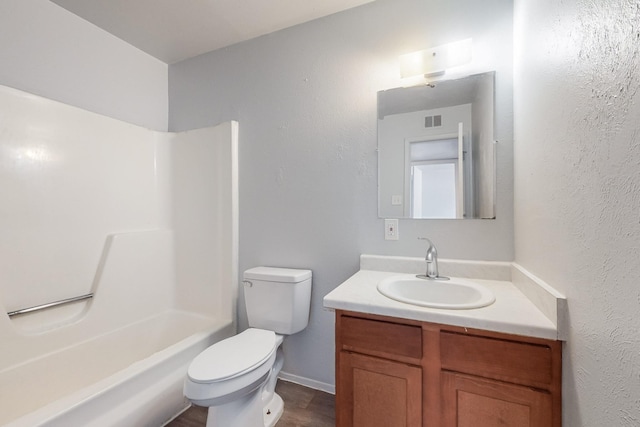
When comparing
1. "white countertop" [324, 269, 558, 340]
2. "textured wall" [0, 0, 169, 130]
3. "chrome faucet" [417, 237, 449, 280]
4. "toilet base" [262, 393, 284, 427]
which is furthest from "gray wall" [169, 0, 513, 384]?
"textured wall" [0, 0, 169, 130]

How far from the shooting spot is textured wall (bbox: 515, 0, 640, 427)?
0.55m

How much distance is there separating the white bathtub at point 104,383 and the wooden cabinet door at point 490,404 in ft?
4.43

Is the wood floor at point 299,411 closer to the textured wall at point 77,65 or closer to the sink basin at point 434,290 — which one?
the sink basin at point 434,290

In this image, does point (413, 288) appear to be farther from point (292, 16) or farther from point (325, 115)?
point (292, 16)

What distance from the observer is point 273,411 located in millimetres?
1547

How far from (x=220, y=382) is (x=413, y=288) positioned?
3.22ft

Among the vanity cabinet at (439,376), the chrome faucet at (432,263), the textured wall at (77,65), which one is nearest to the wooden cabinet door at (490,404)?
the vanity cabinet at (439,376)

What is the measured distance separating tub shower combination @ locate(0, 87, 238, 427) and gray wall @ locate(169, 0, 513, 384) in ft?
0.83

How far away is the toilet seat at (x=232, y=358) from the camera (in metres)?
1.15

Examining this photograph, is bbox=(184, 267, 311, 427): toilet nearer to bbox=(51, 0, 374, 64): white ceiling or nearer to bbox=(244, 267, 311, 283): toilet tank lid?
bbox=(244, 267, 311, 283): toilet tank lid

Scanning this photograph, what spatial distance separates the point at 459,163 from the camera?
148 cm

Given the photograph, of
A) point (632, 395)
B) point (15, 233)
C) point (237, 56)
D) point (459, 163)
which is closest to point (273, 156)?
point (237, 56)

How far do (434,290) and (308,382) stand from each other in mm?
1064

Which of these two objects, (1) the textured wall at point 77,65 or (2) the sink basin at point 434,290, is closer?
(2) the sink basin at point 434,290
